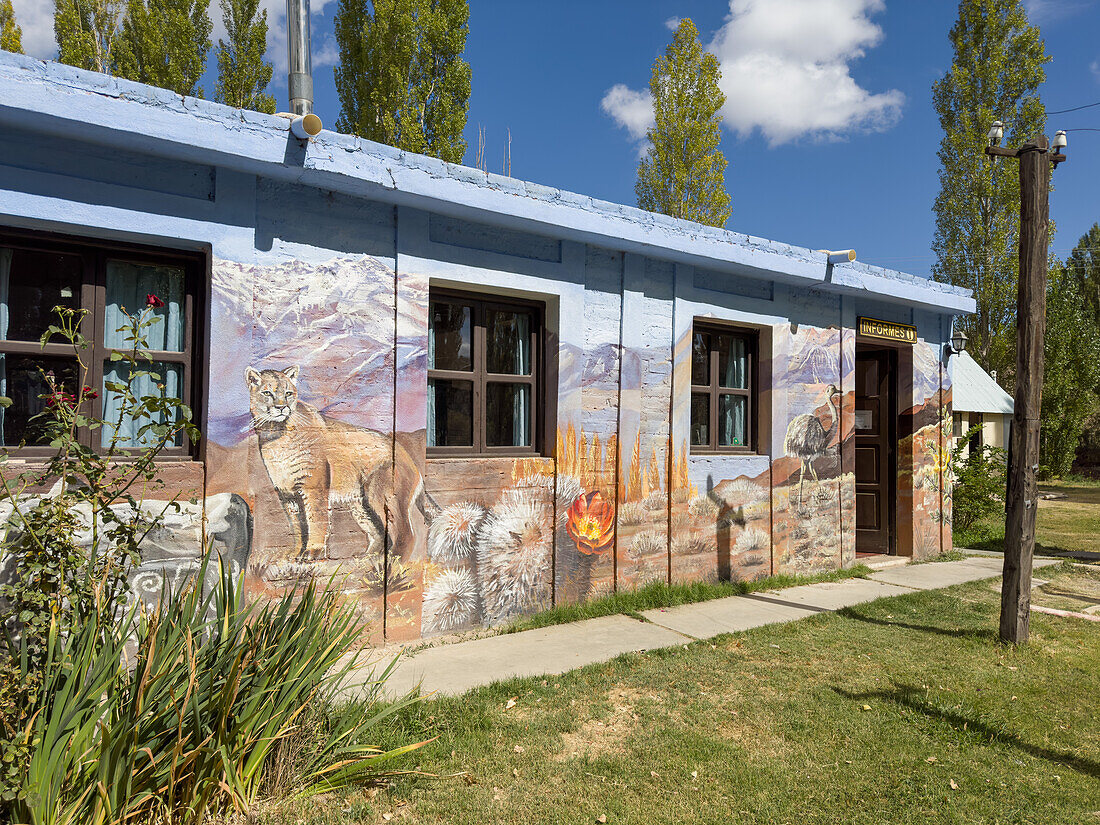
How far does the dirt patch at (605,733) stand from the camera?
3.79 meters

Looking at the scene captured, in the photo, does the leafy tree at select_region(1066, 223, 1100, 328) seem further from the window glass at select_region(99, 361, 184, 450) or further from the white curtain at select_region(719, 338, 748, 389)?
the window glass at select_region(99, 361, 184, 450)

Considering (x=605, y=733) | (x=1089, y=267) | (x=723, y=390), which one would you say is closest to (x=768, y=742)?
(x=605, y=733)

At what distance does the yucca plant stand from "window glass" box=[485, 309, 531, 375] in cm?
320

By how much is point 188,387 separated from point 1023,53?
24.9m

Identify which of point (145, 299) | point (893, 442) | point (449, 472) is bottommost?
point (449, 472)

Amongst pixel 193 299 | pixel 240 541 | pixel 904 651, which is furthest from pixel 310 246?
pixel 904 651

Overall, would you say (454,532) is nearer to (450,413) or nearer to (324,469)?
(450,413)

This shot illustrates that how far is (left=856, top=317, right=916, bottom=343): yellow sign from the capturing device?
29.5 feet

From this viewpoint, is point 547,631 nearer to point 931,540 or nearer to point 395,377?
point 395,377

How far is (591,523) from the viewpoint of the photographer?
21.2ft

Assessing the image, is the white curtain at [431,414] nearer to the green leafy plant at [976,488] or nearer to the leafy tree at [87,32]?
the green leafy plant at [976,488]

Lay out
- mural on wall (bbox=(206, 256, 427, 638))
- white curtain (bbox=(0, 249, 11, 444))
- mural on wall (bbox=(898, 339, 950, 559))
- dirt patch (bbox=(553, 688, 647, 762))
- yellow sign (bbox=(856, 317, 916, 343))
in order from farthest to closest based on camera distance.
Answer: mural on wall (bbox=(898, 339, 950, 559)), yellow sign (bbox=(856, 317, 916, 343)), mural on wall (bbox=(206, 256, 427, 638)), white curtain (bbox=(0, 249, 11, 444)), dirt patch (bbox=(553, 688, 647, 762))

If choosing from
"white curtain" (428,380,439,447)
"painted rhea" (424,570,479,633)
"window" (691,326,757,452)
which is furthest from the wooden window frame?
"painted rhea" (424,570,479,633)

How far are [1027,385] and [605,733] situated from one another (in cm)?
454
